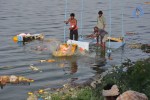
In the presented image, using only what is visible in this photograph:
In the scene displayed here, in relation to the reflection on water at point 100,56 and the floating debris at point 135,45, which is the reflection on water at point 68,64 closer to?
the reflection on water at point 100,56

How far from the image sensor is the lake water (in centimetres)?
1472

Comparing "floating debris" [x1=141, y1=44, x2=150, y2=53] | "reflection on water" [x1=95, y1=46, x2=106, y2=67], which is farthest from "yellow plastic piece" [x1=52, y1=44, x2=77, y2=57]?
"floating debris" [x1=141, y1=44, x2=150, y2=53]

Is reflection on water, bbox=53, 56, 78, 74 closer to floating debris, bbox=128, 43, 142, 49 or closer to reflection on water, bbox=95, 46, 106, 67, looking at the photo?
reflection on water, bbox=95, 46, 106, 67

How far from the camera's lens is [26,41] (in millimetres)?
23312

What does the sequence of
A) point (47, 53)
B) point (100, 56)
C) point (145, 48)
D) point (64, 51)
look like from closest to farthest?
point (64, 51)
point (100, 56)
point (47, 53)
point (145, 48)

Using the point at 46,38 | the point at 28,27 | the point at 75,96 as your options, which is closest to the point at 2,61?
the point at 46,38

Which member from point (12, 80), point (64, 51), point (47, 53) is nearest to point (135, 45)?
point (64, 51)

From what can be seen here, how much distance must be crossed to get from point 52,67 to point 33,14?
75.8ft

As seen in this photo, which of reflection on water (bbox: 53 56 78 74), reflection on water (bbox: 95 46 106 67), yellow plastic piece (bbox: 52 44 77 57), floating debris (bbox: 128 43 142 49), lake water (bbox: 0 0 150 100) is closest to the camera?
lake water (bbox: 0 0 150 100)

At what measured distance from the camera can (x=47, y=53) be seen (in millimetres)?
19688

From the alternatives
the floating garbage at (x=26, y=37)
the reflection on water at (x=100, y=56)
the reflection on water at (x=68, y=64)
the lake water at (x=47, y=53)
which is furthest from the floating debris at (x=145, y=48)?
the floating garbage at (x=26, y=37)

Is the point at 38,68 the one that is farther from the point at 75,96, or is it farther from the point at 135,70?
the point at 135,70

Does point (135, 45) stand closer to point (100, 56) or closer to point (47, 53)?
point (100, 56)

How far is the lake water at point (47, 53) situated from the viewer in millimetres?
14721
